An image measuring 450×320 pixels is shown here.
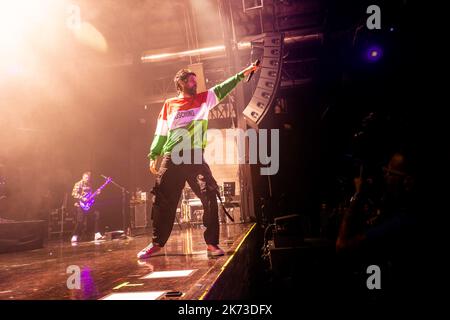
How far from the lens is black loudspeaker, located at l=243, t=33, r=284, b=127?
5.70m

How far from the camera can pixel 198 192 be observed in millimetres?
3082

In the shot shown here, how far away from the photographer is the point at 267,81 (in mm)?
5859

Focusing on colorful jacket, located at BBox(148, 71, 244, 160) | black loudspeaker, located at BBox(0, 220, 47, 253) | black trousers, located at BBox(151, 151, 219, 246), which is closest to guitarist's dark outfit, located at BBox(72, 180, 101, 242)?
black loudspeaker, located at BBox(0, 220, 47, 253)

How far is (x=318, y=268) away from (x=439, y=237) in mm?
2304

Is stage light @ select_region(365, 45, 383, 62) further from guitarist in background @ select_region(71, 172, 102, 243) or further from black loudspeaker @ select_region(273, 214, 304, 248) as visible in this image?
guitarist in background @ select_region(71, 172, 102, 243)

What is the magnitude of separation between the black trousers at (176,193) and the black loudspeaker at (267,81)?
293cm

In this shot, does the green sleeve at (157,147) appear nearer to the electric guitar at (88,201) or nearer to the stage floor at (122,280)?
the stage floor at (122,280)

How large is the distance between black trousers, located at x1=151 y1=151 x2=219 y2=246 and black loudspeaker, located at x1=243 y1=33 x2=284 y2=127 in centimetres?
293

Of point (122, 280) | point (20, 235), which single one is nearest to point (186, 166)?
point (122, 280)

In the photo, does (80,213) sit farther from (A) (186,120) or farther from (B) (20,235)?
(A) (186,120)

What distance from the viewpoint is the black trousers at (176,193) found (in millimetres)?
3006

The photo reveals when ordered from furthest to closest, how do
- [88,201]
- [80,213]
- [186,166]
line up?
[88,201] < [80,213] < [186,166]

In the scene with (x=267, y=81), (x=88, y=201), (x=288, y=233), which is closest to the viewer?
(x=288, y=233)

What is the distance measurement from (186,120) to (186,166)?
1.63ft
